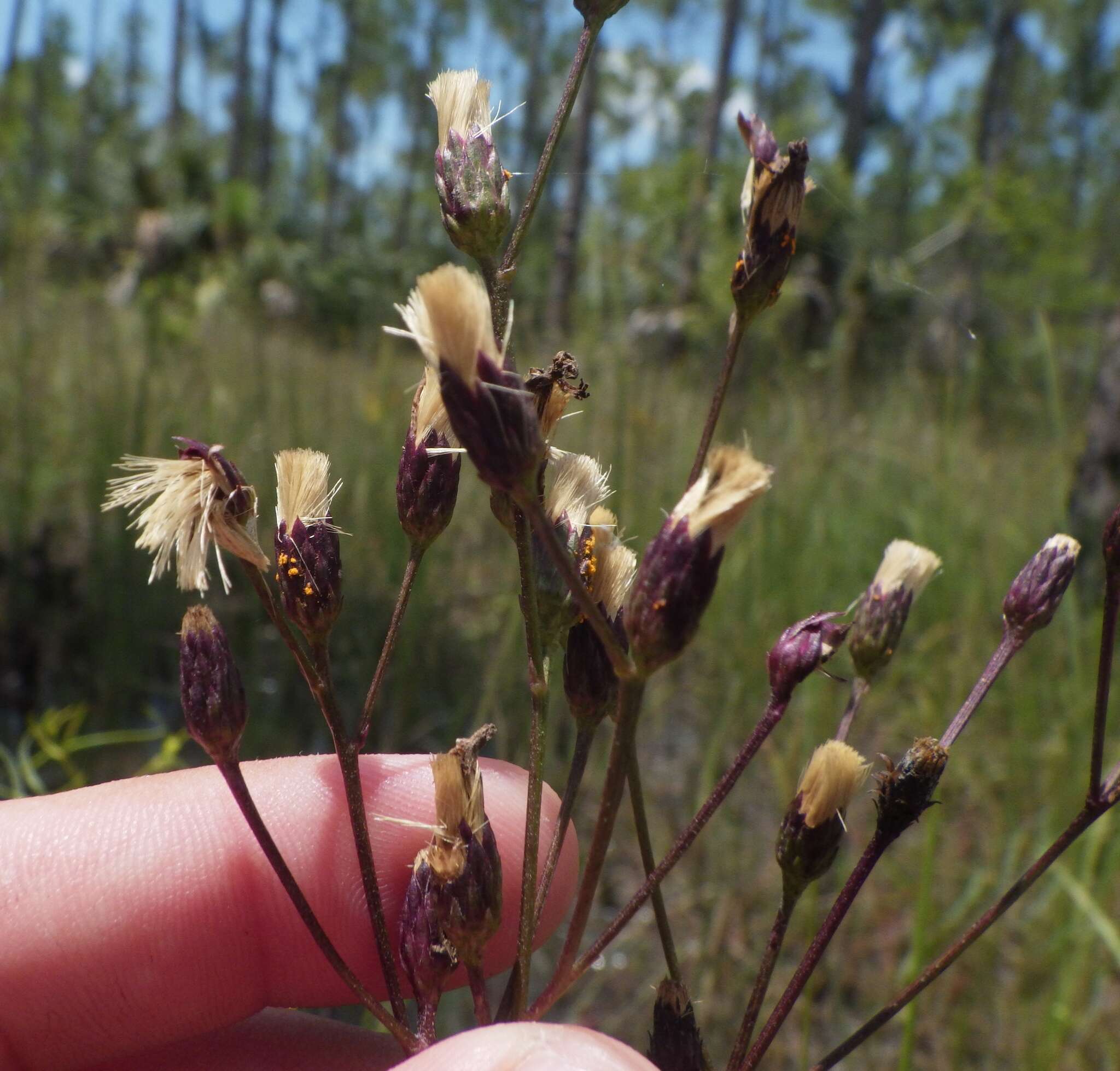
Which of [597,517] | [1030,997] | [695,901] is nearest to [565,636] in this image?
[597,517]

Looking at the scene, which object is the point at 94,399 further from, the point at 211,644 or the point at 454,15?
the point at 454,15

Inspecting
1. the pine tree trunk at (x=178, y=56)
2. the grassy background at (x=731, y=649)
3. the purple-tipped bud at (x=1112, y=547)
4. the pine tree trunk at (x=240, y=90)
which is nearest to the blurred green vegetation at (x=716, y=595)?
the grassy background at (x=731, y=649)

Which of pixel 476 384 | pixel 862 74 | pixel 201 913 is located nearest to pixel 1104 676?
pixel 476 384

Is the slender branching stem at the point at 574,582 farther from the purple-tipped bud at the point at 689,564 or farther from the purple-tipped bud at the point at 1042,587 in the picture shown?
the purple-tipped bud at the point at 1042,587

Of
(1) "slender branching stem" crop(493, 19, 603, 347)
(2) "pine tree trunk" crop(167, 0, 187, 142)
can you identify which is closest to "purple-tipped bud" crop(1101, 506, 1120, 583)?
(1) "slender branching stem" crop(493, 19, 603, 347)

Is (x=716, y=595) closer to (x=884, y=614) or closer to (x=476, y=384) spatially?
(x=884, y=614)

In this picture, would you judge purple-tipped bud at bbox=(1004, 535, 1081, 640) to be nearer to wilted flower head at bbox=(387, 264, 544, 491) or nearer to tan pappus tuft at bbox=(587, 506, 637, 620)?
tan pappus tuft at bbox=(587, 506, 637, 620)

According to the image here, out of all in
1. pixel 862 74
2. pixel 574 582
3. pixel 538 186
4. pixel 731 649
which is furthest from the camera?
pixel 862 74
